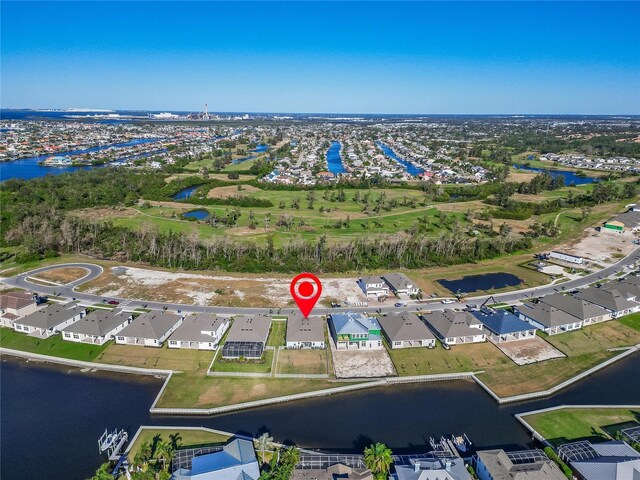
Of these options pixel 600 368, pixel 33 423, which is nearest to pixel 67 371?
pixel 33 423

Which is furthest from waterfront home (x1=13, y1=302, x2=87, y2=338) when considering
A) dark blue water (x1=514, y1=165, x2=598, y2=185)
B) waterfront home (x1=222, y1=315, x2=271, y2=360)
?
dark blue water (x1=514, y1=165, x2=598, y2=185)

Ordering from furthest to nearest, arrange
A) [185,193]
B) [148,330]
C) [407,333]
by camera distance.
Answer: [185,193]
[148,330]
[407,333]

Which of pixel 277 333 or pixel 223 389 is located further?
pixel 277 333

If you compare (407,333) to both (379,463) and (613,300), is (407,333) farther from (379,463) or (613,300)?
(613,300)

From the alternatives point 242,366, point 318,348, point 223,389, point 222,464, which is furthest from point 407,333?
point 222,464

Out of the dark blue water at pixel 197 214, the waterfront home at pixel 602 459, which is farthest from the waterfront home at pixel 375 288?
the dark blue water at pixel 197 214

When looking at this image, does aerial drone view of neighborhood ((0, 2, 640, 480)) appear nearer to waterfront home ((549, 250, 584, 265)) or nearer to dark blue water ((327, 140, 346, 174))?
waterfront home ((549, 250, 584, 265))

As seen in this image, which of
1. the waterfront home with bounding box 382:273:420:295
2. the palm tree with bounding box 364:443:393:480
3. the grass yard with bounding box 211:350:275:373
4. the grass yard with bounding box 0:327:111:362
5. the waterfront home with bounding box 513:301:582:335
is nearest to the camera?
the palm tree with bounding box 364:443:393:480
